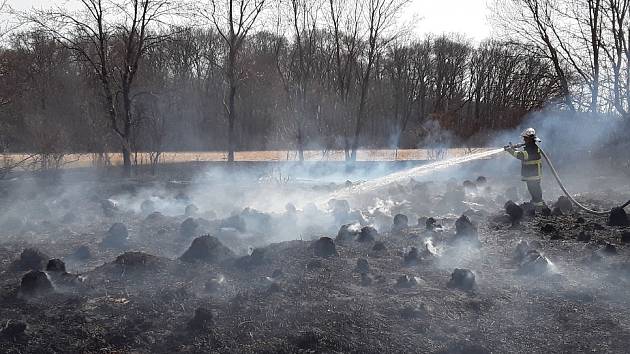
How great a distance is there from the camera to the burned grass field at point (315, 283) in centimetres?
454

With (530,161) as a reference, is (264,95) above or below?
above

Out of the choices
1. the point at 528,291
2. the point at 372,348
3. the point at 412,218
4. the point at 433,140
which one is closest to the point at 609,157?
the point at 433,140

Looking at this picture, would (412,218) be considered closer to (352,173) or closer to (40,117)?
(352,173)

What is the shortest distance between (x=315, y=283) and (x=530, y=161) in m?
6.40

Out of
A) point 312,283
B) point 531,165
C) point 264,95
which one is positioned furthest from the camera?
point 264,95

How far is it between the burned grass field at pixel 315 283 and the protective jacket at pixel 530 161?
722 millimetres

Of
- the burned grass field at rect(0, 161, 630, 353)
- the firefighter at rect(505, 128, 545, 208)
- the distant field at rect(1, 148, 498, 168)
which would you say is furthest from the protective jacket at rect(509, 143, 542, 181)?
the distant field at rect(1, 148, 498, 168)

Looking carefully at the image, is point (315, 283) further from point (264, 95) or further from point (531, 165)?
point (264, 95)

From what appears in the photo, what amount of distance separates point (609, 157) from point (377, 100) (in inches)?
1197

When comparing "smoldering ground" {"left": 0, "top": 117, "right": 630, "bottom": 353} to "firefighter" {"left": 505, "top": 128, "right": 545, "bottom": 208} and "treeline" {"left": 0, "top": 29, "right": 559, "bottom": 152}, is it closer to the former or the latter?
"firefighter" {"left": 505, "top": 128, "right": 545, "bottom": 208}

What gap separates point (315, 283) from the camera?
5773 millimetres

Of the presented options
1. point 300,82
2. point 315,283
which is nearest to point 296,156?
point 300,82

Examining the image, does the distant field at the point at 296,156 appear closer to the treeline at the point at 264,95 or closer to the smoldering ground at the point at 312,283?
the treeline at the point at 264,95

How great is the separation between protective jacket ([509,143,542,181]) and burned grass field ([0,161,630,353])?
28.4 inches
